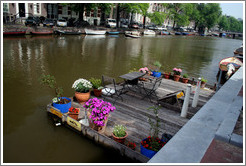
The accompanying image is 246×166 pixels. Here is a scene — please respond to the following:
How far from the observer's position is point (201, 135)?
4.50 m

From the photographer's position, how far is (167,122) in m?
6.64

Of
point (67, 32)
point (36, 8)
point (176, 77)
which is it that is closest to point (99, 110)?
point (176, 77)

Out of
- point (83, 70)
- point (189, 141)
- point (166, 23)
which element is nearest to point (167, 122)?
point (189, 141)

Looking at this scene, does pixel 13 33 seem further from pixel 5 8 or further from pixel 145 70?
pixel 145 70

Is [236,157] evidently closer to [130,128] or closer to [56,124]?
[130,128]

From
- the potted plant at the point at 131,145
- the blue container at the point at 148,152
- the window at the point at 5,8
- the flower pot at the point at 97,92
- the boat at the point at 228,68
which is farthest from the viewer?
the window at the point at 5,8

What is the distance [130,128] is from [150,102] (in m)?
2.10

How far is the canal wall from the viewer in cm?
369

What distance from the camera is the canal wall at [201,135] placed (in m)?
3.69

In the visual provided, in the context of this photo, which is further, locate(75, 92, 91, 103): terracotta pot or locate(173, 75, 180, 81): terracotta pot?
locate(173, 75, 180, 81): terracotta pot

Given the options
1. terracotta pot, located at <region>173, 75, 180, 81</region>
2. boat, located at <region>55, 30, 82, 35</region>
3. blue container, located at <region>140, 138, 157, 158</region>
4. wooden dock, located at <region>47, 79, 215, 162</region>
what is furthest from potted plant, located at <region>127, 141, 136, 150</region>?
boat, located at <region>55, 30, 82, 35</region>

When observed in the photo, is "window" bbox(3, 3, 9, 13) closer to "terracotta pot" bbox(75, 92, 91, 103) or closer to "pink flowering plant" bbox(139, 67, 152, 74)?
"pink flowering plant" bbox(139, 67, 152, 74)

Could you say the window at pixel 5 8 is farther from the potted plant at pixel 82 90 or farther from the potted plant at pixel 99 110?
the potted plant at pixel 99 110

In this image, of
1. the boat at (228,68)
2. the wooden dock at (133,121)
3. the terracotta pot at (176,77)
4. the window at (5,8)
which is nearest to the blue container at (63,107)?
the wooden dock at (133,121)
